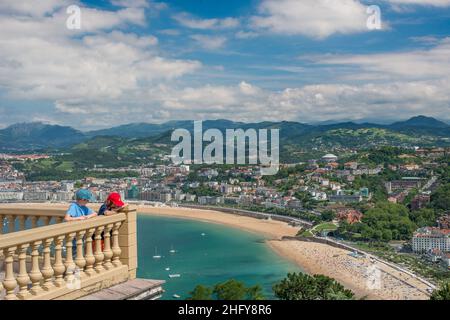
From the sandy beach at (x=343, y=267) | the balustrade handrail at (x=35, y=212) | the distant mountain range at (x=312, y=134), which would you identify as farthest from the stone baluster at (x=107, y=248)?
the distant mountain range at (x=312, y=134)

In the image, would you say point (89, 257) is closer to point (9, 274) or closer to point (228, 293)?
point (9, 274)

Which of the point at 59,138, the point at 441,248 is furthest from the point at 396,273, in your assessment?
the point at 59,138

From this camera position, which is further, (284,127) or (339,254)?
(284,127)

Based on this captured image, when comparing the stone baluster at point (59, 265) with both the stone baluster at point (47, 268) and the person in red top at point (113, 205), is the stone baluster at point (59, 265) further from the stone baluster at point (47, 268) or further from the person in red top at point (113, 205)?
the person in red top at point (113, 205)

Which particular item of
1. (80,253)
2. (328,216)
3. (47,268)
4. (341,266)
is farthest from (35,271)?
(328,216)

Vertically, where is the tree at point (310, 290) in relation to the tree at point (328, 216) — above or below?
above
